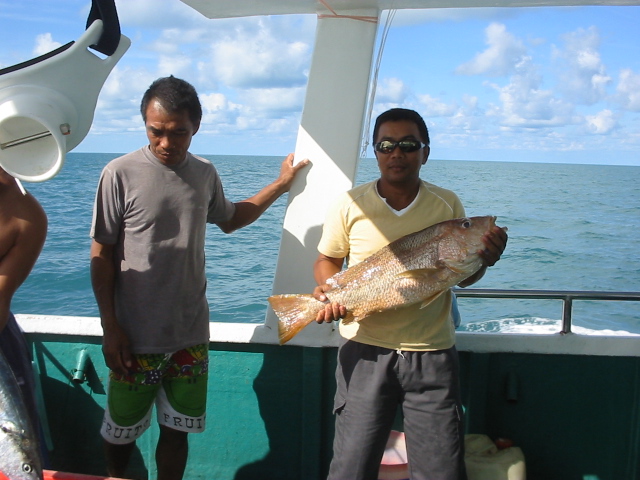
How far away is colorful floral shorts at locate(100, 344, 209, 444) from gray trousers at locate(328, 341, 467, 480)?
2.63 ft

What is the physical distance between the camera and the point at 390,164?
9.14ft

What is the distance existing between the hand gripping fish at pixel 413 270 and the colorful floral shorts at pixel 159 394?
72 centimetres

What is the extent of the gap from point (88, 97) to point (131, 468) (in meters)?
2.64

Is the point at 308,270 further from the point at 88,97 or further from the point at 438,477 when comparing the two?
the point at 88,97

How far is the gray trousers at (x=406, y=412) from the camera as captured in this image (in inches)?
107

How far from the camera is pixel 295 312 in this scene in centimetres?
290

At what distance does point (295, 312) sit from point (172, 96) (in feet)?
3.85

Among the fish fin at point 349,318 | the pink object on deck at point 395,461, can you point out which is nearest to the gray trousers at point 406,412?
the fish fin at point 349,318

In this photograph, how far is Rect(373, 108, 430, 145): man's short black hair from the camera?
9.30 feet

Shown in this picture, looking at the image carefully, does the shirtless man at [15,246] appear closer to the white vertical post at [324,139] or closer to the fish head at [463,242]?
the white vertical post at [324,139]

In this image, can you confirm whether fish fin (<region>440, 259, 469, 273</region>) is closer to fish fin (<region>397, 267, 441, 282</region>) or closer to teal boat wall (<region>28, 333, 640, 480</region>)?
fish fin (<region>397, 267, 441, 282</region>)

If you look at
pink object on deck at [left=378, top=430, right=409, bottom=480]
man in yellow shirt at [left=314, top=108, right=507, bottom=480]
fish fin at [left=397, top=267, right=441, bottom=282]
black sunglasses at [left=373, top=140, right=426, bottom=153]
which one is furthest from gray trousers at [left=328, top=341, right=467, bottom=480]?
black sunglasses at [left=373, top=140, right=426, bottom=153]

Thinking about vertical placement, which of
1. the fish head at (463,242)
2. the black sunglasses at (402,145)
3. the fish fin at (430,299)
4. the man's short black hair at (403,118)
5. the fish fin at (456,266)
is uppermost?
the man's short black hair at (403,118)

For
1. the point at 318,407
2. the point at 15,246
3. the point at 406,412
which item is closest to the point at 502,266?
the point at 318,407
